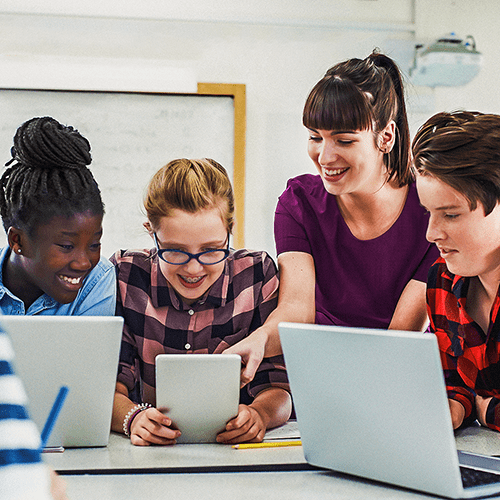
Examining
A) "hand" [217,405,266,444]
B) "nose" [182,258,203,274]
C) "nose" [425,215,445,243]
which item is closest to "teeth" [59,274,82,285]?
"nose" [182,258,203,274]

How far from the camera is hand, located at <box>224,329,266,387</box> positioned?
50.9 inches

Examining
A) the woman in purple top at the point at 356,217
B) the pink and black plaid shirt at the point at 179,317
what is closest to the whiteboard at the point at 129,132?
the woman in purple top at the point at 356,217

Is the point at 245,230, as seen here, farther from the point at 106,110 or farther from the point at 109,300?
the point at 109,300

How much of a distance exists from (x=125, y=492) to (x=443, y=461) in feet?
1.32

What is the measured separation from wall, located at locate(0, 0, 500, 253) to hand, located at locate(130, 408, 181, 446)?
1.91 m

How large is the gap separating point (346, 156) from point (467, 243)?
41 centimetres

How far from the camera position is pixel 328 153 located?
1.53 metres

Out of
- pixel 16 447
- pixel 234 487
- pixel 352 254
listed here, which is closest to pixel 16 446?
pixel 16 447

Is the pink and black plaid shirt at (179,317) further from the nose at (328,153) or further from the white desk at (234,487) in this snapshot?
the white desk at (234,487)

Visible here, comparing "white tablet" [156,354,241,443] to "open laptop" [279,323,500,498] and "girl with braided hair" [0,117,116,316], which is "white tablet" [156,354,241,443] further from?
"girl with braided hair" [0,117,116,316]

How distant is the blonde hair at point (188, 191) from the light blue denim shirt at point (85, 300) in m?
0.16

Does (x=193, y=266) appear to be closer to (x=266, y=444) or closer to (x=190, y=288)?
(x=190, y=288)

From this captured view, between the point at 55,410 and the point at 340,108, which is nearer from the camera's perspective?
the point at 55,410

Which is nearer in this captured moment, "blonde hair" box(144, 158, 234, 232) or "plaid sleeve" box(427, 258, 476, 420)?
"plaid sleeve" box(427, 258, 476, 420)
